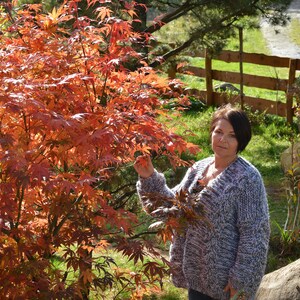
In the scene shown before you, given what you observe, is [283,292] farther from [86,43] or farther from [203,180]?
[86,43]

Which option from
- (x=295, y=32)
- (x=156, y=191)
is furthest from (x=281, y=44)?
(x=156, y=191)

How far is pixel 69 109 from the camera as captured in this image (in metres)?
3.41

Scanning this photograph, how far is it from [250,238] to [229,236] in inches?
5.1

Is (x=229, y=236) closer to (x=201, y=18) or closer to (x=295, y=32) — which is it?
(x=201, y=18)

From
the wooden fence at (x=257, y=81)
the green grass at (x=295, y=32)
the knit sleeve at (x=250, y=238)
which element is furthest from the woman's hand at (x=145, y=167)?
the green grass at (x=295, y=32)

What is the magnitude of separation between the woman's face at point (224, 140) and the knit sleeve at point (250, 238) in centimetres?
16

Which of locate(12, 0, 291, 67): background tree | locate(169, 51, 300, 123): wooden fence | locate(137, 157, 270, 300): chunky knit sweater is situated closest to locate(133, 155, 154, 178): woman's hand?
locate(137, 157, 270, 300): chunky knit sweater

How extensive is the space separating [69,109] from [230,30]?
25.7 feet

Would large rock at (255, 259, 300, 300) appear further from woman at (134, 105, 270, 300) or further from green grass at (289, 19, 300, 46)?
green grass at (289, 19, 300, 46)

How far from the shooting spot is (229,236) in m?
3.37

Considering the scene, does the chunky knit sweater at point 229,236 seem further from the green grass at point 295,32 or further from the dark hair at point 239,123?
the green grass at point 295,32

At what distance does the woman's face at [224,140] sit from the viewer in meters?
3.37

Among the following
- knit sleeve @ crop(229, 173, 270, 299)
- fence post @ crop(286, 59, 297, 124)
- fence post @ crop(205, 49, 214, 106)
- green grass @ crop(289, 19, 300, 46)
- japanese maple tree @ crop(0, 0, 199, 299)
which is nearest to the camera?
japanese maple tree @ crop(0, 0, 199, 299)

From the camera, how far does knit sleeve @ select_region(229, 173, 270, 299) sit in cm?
327
